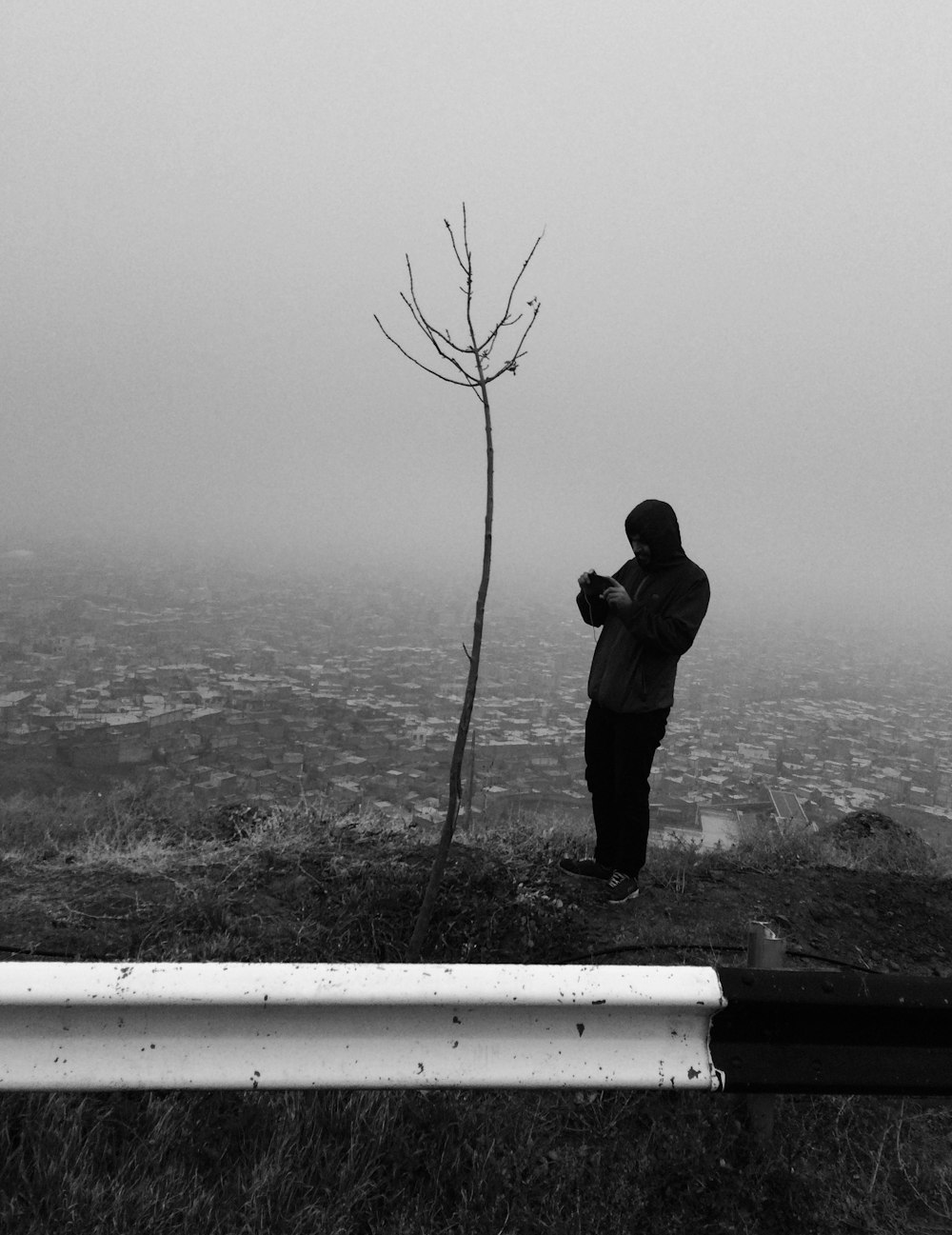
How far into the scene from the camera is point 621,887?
3.40 metres

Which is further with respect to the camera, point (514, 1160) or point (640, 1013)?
point (514, 1160)

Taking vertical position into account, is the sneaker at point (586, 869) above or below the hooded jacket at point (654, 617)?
below

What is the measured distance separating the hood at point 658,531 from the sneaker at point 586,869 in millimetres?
1600

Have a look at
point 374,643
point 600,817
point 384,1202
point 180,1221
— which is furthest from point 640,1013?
point 374,643

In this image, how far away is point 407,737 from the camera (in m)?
18.4

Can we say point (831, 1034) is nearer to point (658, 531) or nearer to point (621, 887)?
point (621, 887)

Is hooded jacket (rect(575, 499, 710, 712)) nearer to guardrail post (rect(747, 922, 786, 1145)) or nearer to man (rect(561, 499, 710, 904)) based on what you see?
man (rect(561, 499, 710, 904))

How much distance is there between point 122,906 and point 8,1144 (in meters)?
1.63

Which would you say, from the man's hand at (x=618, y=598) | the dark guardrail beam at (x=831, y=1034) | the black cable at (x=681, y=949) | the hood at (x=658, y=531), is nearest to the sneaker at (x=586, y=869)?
the black cable at (x=681, y=949)

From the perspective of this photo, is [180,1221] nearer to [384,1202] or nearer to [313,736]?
[384,1202]

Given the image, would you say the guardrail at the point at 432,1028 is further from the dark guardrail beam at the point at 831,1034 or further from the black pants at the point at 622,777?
the black pants at the point at 622,777

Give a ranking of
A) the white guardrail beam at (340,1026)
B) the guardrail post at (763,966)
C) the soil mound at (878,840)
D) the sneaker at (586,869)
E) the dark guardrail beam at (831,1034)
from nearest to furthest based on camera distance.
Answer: the white guardrail beam at (340,1026) → the dark guardrail beam at (831,1034) → the guardrail post at (763,966) → the sneaker at (586,869) → the soil mound at (878,840)

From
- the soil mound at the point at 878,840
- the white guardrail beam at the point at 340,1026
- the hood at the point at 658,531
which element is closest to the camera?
the white guardrail beam at the point at 340,1026

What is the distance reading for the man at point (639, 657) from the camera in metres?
3.21
